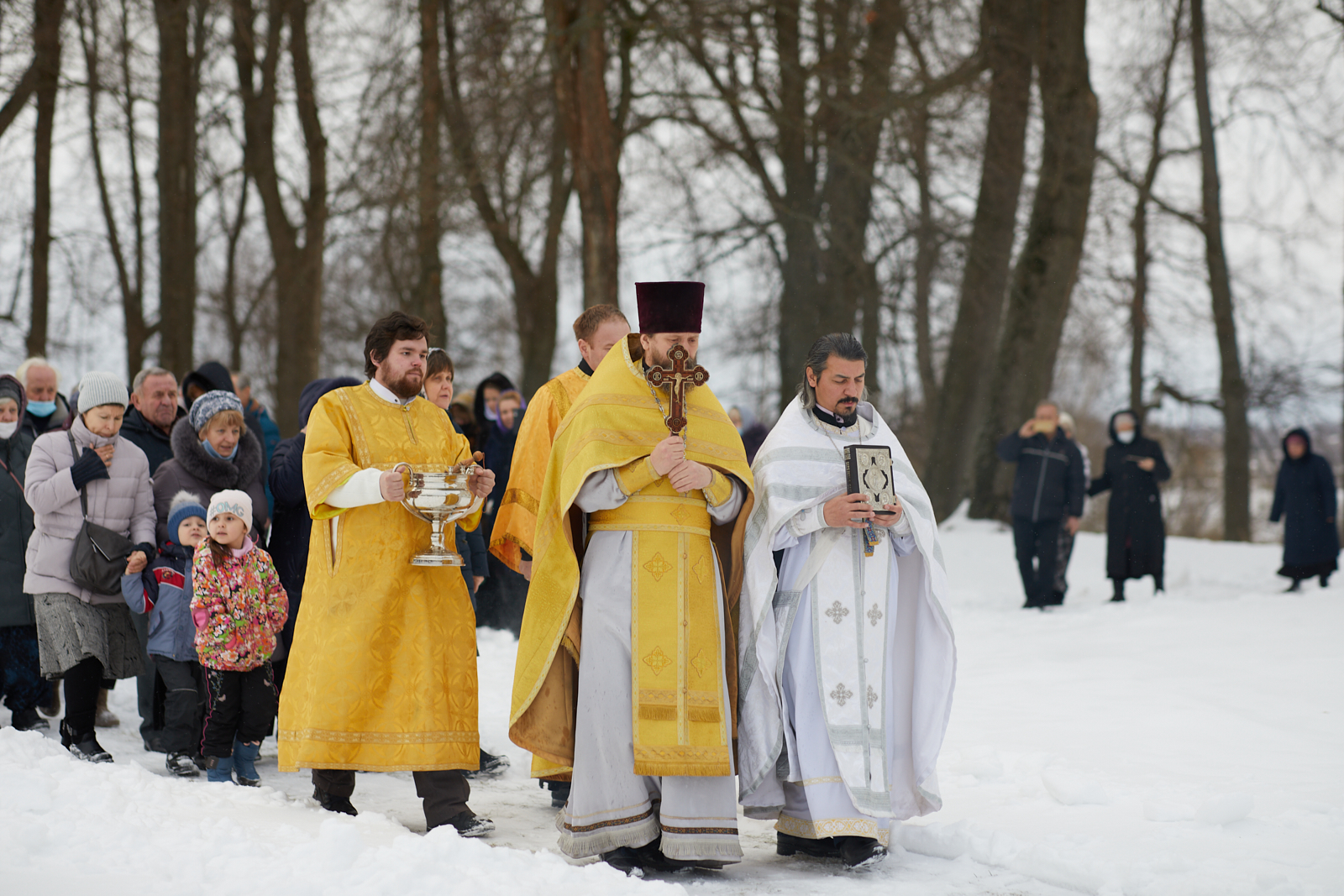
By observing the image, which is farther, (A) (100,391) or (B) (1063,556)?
(B) (1063,556)

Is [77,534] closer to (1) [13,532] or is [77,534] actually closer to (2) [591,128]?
(1) [13,532]

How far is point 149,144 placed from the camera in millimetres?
18172

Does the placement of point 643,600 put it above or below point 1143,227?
below

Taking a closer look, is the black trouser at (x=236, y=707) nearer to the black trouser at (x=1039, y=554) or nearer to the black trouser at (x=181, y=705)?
the black trouser at (x=181, y=705)

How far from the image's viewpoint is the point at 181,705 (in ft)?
19.1

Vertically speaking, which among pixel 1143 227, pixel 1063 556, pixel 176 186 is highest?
pixel 1143 227

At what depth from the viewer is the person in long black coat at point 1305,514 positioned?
453 inches

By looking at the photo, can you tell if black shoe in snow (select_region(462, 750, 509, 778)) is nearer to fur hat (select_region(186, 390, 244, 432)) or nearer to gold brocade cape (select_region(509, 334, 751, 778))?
gold brocade cape (select_region(509, 334, 751, 778))

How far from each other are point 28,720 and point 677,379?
399 cm

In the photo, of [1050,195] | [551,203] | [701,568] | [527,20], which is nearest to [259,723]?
[701,568]

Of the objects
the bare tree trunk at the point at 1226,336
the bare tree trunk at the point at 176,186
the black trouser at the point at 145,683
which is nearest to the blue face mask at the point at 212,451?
the black trouser at the point at 145,683

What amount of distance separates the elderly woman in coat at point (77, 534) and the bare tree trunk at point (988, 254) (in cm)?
891

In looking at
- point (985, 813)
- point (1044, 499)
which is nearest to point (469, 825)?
point (985, 813)

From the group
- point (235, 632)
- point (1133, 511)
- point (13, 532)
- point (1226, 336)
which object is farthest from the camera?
point (1226, 336)
